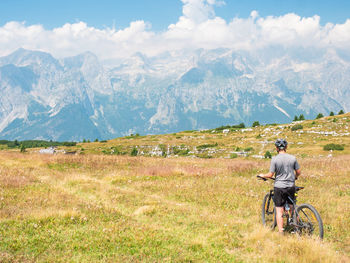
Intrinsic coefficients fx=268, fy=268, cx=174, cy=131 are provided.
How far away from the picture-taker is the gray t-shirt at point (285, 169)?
8.73m

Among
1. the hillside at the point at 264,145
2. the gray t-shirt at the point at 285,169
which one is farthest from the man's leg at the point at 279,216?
the hillside at the point at 264,145

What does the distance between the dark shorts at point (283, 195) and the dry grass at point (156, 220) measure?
1.12 m

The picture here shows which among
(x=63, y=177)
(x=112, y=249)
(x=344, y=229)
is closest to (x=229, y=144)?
(x=63, y=177)

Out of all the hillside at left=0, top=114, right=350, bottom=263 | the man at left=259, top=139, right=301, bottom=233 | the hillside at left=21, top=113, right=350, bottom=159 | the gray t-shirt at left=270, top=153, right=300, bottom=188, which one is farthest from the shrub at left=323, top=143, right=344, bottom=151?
the gray t-shirt at left=270, top=153, right=300, bottom=188

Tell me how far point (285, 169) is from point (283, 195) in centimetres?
91

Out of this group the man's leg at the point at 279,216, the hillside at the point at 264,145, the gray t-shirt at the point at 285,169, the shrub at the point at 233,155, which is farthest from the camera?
the shrub at the point at 233,155

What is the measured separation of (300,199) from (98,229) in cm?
1003

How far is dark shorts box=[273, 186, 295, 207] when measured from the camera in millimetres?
8773

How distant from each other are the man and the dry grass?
110cm

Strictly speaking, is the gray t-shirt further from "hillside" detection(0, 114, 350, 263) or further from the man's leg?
"hillside" detection(0, 114, 350, 263)

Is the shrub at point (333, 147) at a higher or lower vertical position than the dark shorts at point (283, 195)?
higher

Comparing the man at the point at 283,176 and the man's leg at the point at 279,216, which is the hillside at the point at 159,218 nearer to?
the man's leg at the point at 279,216

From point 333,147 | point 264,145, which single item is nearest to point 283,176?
point 333,147

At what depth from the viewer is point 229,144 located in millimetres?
48312
